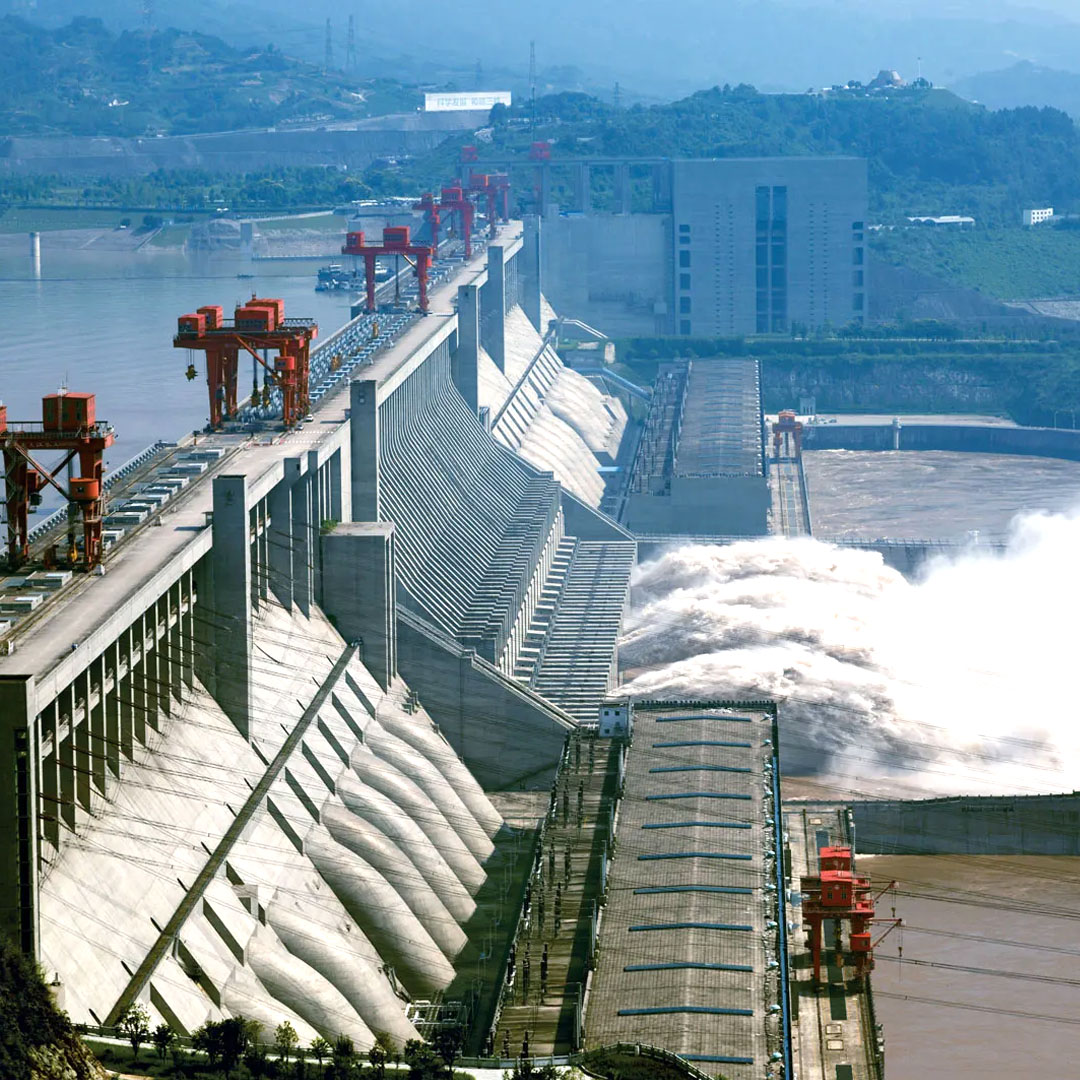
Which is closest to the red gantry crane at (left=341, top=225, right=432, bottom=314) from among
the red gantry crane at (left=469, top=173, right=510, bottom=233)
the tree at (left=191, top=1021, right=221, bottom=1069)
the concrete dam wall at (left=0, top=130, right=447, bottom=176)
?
the red gantry crane at (left=469, top=173, right=510, bottom=233)

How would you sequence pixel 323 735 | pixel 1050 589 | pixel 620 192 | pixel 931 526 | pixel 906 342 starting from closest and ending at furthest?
pixel 323 735 < pixel 1050 589 < pixel 931 526 < pixel 906 342 < pixel 620 192

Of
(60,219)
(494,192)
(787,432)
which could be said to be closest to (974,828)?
(787,432)

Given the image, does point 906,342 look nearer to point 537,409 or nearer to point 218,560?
point 537,409

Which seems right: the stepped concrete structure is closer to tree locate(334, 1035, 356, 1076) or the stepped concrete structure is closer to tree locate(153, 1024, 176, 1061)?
tree locate(153, 1024, 176, 1061)

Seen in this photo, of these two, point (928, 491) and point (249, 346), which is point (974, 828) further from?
point (928, 491)

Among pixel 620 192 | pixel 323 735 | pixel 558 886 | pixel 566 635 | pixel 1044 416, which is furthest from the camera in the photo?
pixel 620 192

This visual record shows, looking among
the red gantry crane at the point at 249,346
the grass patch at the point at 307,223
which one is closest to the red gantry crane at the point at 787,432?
the red gantry crane at the point at 249,346

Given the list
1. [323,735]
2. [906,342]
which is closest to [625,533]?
[323,735]
